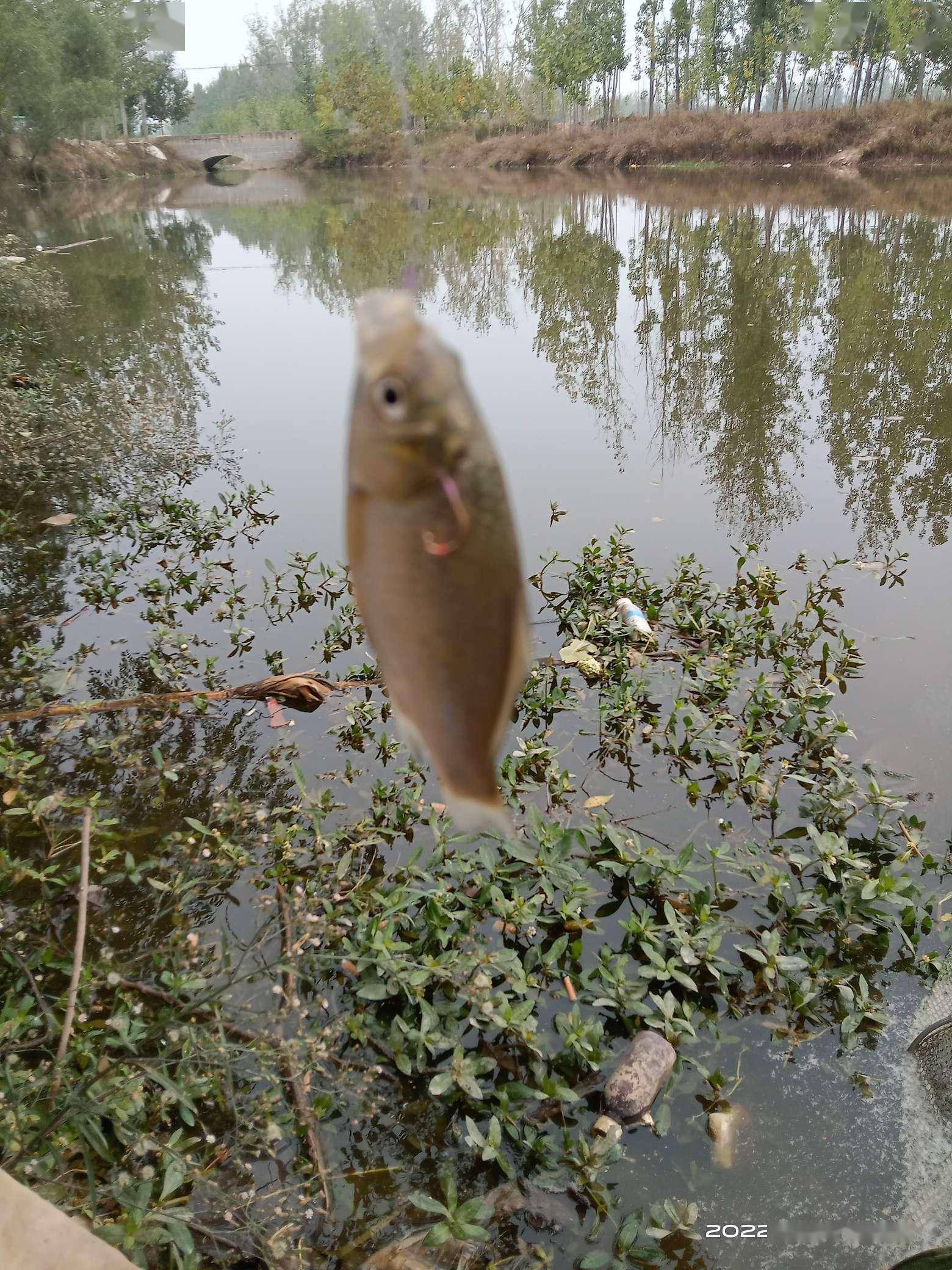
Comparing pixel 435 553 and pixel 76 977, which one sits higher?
pixel 435 553

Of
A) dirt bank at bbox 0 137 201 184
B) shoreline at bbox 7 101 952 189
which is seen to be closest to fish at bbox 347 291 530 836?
shoreline at bbox 7 101 952 189

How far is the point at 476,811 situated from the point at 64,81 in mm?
16102

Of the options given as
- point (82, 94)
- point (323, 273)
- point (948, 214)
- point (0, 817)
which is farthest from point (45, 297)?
point (948, 214)

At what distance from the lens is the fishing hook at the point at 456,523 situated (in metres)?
0.28

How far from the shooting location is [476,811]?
13.2 inches

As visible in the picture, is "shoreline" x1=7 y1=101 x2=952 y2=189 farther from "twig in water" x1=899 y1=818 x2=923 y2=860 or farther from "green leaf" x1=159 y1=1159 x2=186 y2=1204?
"green leaf" x1=159 y1=1159 x2=186 y2=1204

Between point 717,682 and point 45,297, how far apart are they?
5.76m


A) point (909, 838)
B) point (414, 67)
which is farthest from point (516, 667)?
point (909, 838)

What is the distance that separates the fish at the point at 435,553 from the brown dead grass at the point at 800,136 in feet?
61.0

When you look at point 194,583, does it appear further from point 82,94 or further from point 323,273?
point 82,94

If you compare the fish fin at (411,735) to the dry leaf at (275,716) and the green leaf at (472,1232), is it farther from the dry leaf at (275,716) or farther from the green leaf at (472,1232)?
the dry leaf at (275,716)

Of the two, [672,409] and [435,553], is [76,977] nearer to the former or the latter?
[435,553]

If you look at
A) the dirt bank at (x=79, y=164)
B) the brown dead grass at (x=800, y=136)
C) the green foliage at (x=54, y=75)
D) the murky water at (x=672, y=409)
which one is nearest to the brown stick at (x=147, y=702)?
the murky water at (x=672, y=409)

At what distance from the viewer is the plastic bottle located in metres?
2.93
